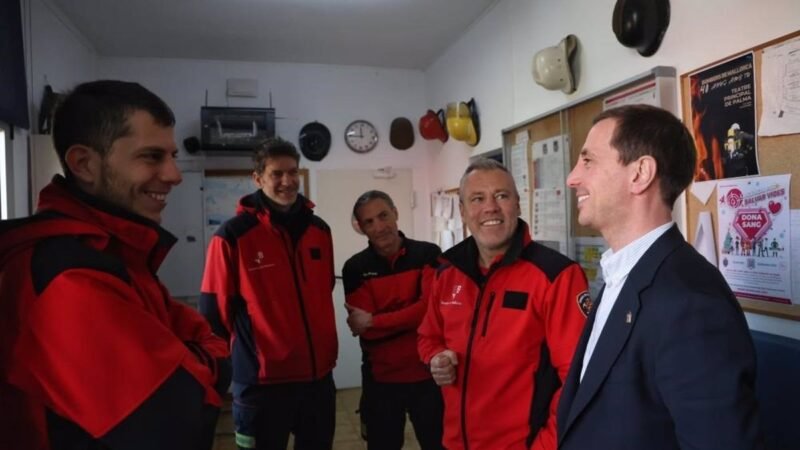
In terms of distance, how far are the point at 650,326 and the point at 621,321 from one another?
64 millimetres

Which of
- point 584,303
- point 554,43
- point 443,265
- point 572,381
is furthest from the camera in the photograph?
point 554,43

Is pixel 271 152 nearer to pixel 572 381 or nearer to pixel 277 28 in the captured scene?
pixel 572 381

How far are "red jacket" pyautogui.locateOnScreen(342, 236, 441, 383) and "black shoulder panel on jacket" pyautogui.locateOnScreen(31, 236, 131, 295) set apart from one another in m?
1.31

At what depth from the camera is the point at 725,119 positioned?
64.3 inches

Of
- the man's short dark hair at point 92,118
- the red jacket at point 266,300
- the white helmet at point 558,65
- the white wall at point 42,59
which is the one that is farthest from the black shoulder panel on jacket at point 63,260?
the white wall at point 42,59

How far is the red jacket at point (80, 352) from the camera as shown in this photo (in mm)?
770

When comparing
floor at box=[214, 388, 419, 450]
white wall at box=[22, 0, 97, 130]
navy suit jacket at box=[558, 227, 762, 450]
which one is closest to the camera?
navy suit jacket at box=[558, 227, 762, 450]

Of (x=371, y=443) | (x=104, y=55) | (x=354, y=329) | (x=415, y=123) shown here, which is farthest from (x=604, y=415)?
(x=104, y=55)

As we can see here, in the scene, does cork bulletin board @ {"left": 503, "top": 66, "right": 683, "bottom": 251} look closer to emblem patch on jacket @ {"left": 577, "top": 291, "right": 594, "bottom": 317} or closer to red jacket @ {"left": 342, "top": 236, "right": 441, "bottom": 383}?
red jacket @ {"left": 342, "top": 236, "right": 441, "bottom": 383}

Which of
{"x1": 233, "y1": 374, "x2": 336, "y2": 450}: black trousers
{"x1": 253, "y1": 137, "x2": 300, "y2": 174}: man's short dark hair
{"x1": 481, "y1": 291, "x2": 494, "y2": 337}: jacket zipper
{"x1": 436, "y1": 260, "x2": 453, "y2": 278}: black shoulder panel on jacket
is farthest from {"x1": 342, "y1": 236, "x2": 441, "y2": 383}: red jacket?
{"x1": 481, "y1": 291, "x2": 494, "y2": 337}: jacket zipper

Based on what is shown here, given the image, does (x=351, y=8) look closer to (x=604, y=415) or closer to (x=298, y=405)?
(x=298, y=405)

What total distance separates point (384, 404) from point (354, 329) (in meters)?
0.35

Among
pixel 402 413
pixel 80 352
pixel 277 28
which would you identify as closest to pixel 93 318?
pixel 80 352

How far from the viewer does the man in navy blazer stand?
2.49 feet
